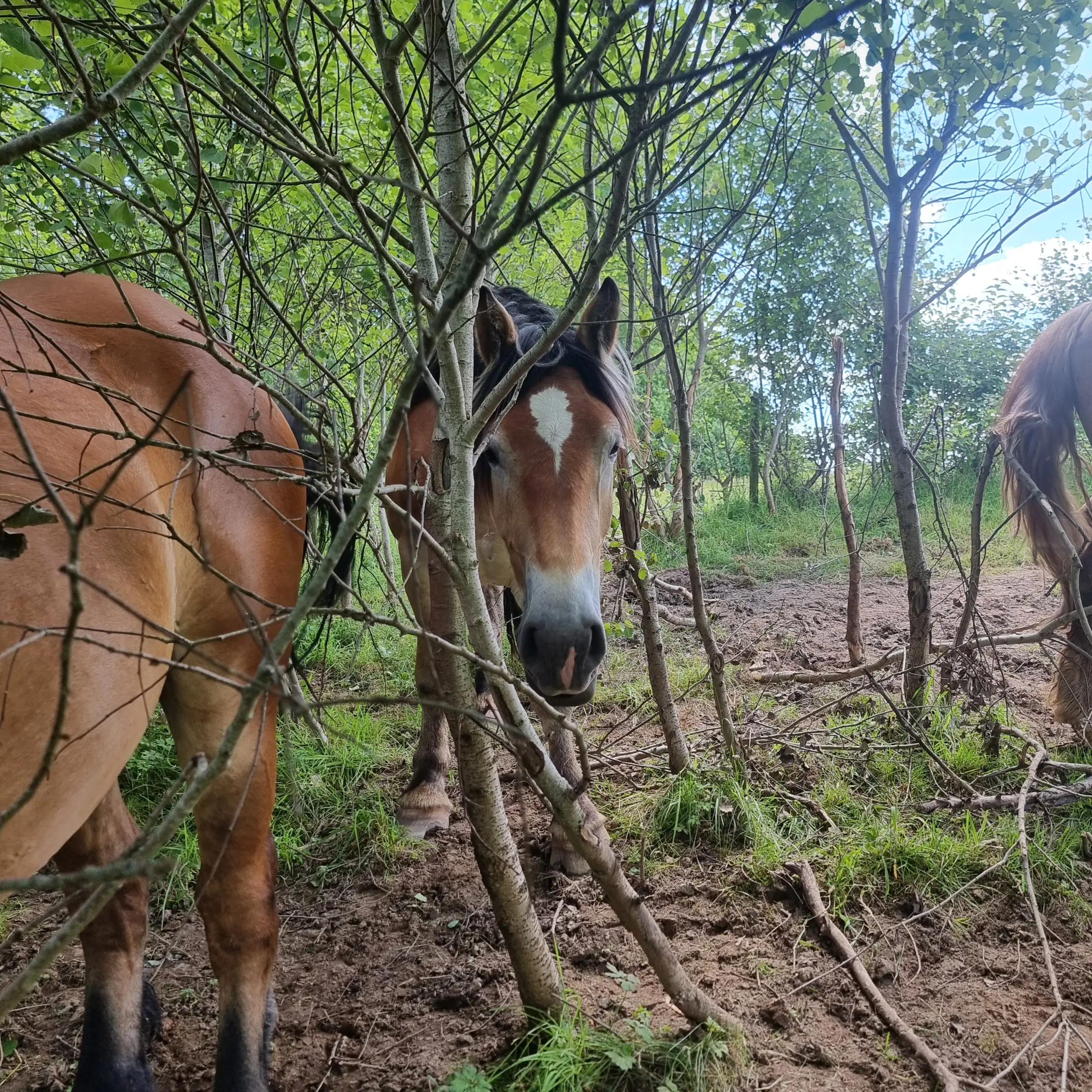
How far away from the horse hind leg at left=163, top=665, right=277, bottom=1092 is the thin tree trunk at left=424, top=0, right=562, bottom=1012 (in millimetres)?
573

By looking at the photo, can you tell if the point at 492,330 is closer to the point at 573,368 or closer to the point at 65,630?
the point at 573,368

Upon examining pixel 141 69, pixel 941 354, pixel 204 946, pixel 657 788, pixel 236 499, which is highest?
pixel 941 354

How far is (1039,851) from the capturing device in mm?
2328

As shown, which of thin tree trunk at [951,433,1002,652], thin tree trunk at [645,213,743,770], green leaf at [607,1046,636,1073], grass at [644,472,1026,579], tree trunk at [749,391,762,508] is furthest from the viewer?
tree trunk at [749,391,762,508]

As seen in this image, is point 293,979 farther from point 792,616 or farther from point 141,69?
point 792,616

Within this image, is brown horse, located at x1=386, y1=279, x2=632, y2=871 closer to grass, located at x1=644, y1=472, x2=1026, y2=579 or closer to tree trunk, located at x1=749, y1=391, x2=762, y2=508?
grass, located at x1=644, y1=472, x2=1026, y2=579

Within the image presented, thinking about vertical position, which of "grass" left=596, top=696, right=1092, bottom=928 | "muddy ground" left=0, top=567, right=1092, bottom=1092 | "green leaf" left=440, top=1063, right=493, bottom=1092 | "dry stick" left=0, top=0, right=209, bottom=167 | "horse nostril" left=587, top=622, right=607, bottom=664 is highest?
"dry stick" left=0, top=0, right=209, bottom=167

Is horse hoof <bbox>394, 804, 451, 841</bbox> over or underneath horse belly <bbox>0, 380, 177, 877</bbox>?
underneath

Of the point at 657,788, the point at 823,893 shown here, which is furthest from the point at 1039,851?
the point at 657,788

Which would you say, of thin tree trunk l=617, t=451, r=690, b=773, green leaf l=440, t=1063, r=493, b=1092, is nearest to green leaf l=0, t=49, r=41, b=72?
thin tree trunk l=617, t=451, r=690, b=773

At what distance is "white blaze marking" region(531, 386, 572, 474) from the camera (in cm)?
242

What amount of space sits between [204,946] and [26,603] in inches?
70.5

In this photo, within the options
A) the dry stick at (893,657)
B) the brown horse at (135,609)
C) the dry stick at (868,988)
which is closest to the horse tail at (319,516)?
the brown horse at (135,609)

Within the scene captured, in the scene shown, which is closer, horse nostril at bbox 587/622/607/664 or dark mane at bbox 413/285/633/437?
horse nostril at bbox 587/622/607/664
